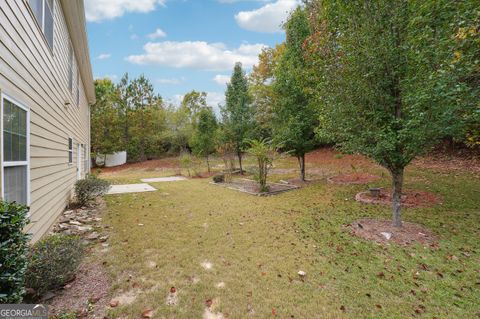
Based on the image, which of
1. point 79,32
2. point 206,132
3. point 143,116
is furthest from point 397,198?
point 143,116

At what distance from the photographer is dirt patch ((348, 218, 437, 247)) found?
403 centimetres

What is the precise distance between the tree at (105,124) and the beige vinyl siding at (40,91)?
56.5 ft

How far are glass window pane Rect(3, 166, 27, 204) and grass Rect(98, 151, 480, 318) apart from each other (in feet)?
4.48

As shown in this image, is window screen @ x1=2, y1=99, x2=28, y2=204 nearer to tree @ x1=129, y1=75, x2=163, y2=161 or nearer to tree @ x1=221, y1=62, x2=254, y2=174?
tree @ x1=221, y1=62, x2=254, y2=174

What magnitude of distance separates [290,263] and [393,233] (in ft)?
7.41

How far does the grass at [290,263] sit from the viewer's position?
2.44 metres

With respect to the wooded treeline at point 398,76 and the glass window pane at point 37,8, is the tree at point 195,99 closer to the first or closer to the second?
the wooded treeline at point 398,76

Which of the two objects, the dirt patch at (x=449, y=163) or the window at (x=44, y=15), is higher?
the window at (x=44, y=15)

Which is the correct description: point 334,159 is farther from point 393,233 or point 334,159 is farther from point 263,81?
point 393,233

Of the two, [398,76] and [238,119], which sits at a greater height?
[238,119]

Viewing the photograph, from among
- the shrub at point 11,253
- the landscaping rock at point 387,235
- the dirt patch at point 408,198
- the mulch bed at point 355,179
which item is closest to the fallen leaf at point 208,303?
the shrub at point 11,253

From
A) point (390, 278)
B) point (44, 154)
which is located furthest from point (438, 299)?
point (44, 154)

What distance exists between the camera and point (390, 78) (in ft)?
14.0

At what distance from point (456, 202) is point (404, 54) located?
14.6 ft
